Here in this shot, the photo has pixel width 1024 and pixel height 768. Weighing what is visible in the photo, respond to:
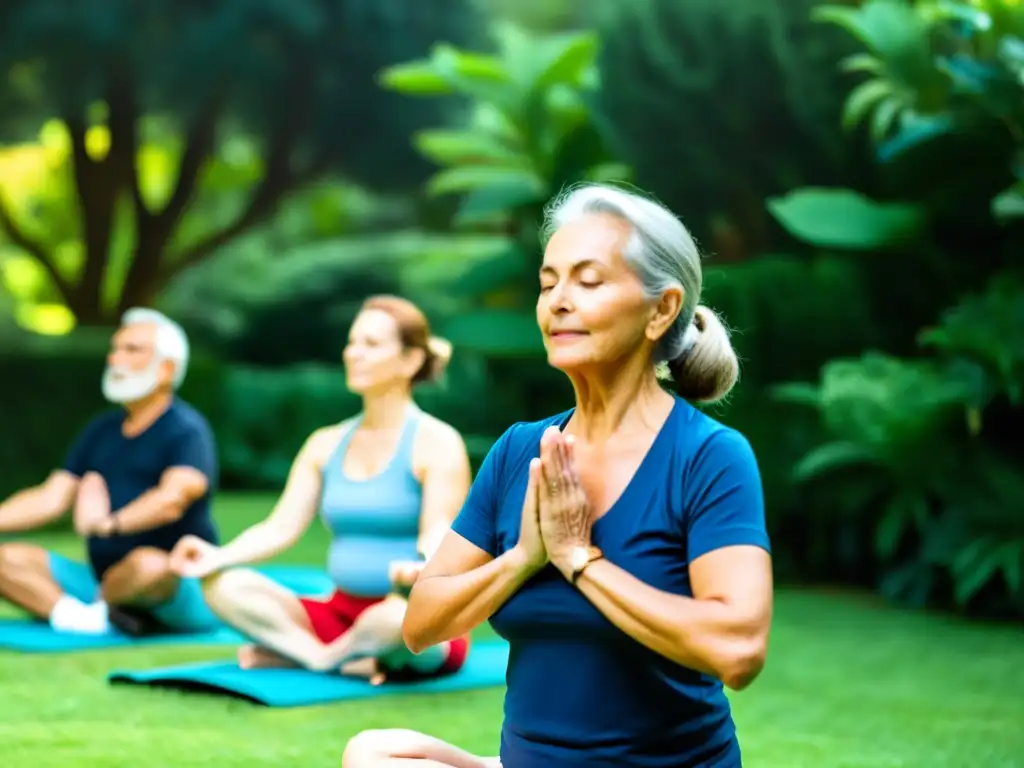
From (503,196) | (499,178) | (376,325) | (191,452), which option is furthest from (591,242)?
(499,178)

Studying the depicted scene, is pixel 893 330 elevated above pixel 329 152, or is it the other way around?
pixel 329 152

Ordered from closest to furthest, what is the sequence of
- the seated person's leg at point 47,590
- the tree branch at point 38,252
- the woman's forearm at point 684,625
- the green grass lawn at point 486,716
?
1. the woman's forearm at point 684,625
2. the green grass lawn at point 486,716
3. the seated person's leg at point 47,590
4. the tree branch at point 38,252

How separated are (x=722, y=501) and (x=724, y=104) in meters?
7.06

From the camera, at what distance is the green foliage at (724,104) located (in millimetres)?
8875

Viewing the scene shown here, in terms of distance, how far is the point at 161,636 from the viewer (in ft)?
22.0

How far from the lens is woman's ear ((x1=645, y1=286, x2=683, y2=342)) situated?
8.29ft

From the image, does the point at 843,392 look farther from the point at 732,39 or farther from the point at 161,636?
the point at 161,636

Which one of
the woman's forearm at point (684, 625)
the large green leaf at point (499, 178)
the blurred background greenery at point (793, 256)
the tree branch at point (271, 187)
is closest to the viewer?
the woman's forearm at point (684, 625)

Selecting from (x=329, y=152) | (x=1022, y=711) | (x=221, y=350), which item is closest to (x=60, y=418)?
(x=221, y=350)

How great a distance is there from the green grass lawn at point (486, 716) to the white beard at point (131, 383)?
116 centimetres

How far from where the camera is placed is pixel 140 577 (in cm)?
644

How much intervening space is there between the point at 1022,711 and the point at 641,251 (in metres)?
3.65

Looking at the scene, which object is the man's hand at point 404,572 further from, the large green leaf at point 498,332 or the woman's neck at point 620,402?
the large green leaf at point 498,332

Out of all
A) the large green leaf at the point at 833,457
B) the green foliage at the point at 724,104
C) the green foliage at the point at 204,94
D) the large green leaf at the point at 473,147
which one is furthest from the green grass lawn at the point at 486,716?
the green foliage at the point at 204,94
